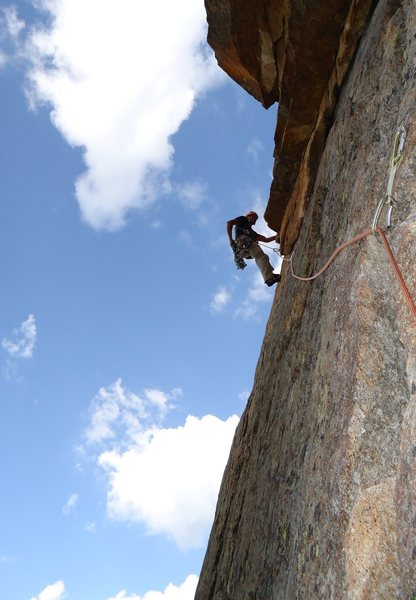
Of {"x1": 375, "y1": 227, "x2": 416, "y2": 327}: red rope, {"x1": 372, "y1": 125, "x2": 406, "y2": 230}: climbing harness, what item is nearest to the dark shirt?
{"x1": 372, "y1": 125, "x2": 406, "y2": 230}: climbing harness

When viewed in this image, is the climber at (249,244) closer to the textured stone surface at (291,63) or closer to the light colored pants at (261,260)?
the light colored pants at (261,260)

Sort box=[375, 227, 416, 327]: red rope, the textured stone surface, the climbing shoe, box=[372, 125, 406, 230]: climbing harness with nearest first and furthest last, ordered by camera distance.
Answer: box=[375, 227, 416, 327]: red rope, box=[372, 125, 406, 230]: climbing harness, the textured stone surface, the climbing shoe

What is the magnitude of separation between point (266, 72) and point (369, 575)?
9206 mm

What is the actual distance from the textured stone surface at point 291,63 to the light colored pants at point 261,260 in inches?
31.6

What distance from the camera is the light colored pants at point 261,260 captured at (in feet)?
40.3

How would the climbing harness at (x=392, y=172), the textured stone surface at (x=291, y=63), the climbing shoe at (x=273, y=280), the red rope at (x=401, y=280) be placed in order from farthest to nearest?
1. the climbing shoe at (x=273, y=280)
2. the textured stone surface at (x=291, y=63)
3. the climbing harness at (x=392, y=172)
4. the red rope at (x=401, y=280)

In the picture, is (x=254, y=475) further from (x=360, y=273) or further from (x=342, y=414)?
(x=360, y=273)

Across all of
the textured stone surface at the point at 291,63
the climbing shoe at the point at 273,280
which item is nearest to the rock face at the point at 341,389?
the textured stone surface at the point at 291,63

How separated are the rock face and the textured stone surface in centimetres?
5

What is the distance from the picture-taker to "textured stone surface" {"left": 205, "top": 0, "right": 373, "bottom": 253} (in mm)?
7895

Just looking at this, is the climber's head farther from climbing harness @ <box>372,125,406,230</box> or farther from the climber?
climbing harness @ <box>372,125,406,230</box>

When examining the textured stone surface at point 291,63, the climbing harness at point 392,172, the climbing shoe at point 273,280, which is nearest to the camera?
the climbing harness at point 392,172

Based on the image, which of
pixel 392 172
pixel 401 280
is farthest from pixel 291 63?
pixel 401 280

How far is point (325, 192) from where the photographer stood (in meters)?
7.92
